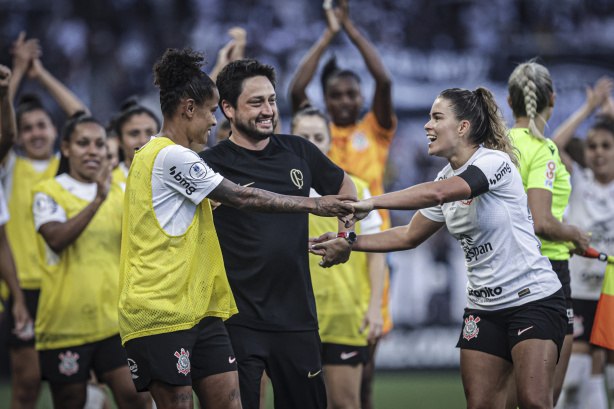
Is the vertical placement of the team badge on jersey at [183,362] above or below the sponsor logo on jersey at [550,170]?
below

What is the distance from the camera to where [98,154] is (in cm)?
624

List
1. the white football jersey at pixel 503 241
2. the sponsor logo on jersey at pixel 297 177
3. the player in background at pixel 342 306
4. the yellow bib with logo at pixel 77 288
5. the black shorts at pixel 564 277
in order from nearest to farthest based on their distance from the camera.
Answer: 1. the white football jersey at pixel 503 241
2. the sponsor logo on jersey at pixel 297 177
3. the black shorts at pixel 564 277
4. the yellow bib with logo at pixel 77 288
5. the player in background at pixel 342 306

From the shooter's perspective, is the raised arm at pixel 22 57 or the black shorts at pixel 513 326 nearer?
the black shorts at pixel 513 326

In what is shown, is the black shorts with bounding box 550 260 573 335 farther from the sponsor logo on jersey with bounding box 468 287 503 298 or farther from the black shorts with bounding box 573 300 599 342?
the black shorts with bounding box 573 300 599 342

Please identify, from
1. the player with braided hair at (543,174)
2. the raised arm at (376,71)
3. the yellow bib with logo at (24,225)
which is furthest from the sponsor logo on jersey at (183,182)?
the yellow bib with logo at (24,225)

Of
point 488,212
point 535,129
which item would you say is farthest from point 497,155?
point 535,129

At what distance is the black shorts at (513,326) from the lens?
4.56 m

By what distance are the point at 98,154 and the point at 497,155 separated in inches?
121

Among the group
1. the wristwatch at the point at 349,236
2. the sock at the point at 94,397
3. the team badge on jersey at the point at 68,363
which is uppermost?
the wristwatch at the point at 349,236

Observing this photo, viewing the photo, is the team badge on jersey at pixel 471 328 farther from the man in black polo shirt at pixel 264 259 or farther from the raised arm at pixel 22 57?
the raised arm at pixel 22 57

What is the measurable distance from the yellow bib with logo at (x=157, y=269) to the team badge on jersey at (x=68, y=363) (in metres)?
1.96

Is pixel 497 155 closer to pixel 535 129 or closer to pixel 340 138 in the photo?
pixel 535 129

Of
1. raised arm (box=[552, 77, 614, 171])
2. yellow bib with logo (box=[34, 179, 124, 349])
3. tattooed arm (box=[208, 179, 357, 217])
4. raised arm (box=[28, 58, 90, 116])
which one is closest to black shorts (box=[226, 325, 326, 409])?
tattooed arm (box=[208, 179, 357, 217])

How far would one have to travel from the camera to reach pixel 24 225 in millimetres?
7613
